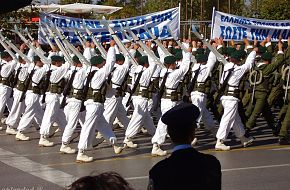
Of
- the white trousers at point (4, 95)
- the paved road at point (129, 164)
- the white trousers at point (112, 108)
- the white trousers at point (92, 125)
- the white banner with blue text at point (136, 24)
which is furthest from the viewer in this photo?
the white banner with blue text at point (136, 24)

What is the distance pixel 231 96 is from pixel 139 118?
1688mm

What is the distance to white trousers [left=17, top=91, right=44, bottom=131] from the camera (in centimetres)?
1379

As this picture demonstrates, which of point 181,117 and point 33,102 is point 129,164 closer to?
point 33,102

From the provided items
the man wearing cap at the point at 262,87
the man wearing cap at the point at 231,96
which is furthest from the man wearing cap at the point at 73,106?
the man wearing cap at the point at 262,87

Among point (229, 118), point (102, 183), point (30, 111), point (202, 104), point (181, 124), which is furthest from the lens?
point (30, 111)

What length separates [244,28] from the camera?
60.3 feet

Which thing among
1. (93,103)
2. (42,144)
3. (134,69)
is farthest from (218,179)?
(134,69)

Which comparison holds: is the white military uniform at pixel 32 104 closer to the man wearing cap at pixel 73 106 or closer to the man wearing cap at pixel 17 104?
the man wearing cap at pixel 17 104

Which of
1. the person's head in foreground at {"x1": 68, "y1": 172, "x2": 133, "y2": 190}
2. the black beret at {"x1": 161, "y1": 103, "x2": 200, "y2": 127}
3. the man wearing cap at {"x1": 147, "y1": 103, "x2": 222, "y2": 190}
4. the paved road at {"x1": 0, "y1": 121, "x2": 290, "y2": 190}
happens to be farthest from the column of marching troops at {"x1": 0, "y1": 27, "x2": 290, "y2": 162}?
the person's head in foreground at {"x1": 68, "y1": 172, "x2": 133, "y2": 190}

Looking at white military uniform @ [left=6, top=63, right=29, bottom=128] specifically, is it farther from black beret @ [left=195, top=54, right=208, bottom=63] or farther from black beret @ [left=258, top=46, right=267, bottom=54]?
black beret @ [left=258, top=46, right=267, bottom=54]

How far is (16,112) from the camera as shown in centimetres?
1491

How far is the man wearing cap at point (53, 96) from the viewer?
42.9 feet

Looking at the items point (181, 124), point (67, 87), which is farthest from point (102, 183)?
point (67, 87)

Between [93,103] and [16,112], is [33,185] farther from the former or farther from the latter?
[16,112]
